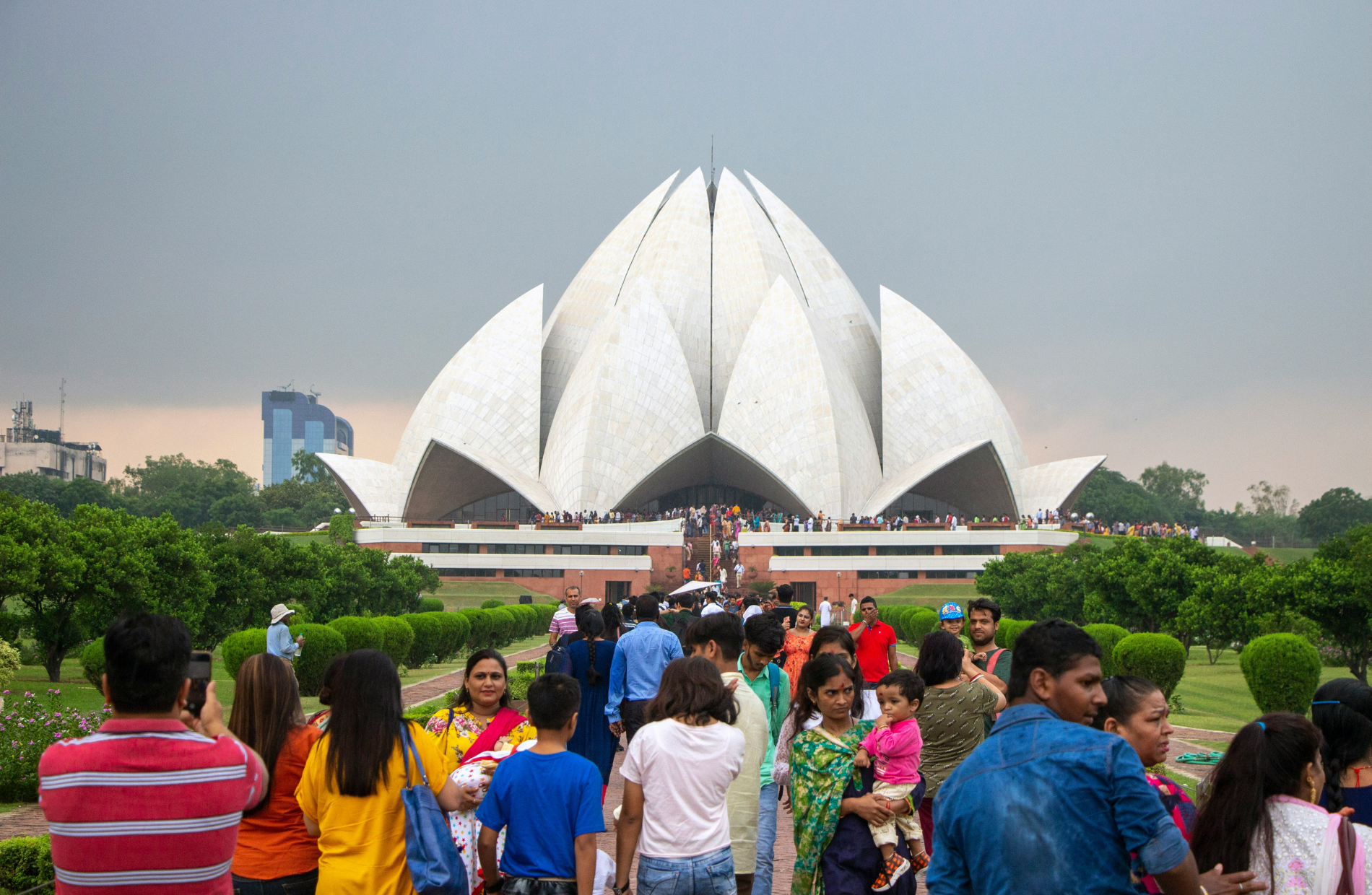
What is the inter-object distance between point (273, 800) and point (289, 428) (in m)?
161

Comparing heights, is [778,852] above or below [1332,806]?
below

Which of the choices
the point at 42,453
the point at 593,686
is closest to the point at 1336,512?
the point at 593,686

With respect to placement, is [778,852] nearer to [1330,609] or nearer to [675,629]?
[675,629]

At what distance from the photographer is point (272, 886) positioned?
9.41 ft

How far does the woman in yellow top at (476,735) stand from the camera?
3127mm

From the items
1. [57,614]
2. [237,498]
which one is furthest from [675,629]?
[237,498]

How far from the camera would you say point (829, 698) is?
3273mm

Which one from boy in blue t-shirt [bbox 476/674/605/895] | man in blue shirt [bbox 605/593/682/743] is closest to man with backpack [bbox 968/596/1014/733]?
man in blue shirt [bbox 605/593/682/743]

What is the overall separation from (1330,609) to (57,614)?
47.4 ft

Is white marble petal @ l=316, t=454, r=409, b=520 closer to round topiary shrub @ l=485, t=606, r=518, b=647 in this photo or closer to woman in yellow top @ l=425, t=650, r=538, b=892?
round topiary shrub @ l=485, t=606, r=518, b=647

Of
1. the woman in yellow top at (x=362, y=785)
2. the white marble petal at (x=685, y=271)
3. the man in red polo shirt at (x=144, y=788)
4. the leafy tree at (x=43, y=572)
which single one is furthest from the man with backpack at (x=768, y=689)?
the white marble petal at (x=685, y=271)

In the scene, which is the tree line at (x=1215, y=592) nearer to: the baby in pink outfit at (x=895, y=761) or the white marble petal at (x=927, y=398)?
the baby in pink outfit at (x=895, y=761)

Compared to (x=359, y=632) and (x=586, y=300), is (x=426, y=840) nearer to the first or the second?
(x=359, y=632)

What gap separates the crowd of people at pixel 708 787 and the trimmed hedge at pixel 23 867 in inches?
69.4
